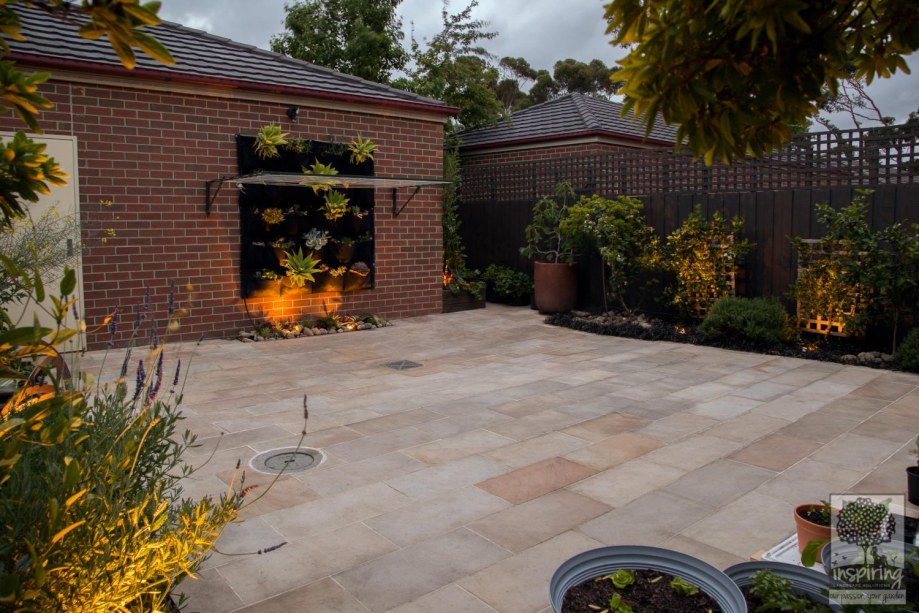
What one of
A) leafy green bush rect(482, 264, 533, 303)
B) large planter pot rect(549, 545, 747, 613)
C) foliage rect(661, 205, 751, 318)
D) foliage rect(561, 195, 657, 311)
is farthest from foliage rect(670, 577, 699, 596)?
leafy green bush rect(482, 264, 533, 303)

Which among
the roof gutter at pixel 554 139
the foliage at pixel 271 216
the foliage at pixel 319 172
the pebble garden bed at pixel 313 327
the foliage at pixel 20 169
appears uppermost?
the roof gutter at pixel 554 139

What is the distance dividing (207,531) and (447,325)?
7874 millimetres

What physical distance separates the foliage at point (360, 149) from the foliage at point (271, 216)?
1410 millimetres

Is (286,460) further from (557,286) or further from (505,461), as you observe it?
(557,286)

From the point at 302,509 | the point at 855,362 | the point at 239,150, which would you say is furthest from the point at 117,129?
the point at 855,362

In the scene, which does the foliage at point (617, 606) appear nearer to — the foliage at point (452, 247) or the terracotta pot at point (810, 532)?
the terracotta pot at point (810, 532)

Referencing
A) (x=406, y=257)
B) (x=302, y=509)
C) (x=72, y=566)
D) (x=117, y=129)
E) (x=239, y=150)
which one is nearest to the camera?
(x=72, y=566)

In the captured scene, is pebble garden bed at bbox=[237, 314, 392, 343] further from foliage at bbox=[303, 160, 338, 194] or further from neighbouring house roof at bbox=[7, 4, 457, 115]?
neighbouring house roof at bbox=[7, 4, 457, 115]

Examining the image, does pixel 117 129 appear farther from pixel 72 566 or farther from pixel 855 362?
pixel 855 362

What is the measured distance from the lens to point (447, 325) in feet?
32.8

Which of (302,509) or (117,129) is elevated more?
(117,129)

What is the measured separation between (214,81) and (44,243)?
3.47 m

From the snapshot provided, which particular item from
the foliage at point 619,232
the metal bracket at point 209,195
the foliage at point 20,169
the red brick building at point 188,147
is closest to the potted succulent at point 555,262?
the foliage at point 619,232

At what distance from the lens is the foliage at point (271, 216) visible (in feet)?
29.3
